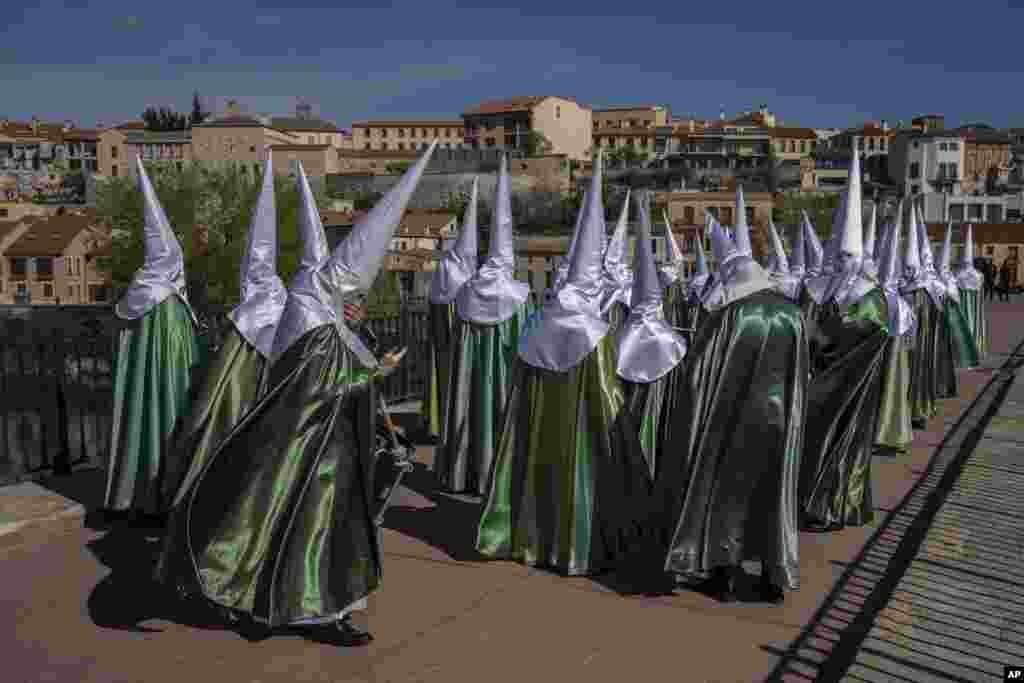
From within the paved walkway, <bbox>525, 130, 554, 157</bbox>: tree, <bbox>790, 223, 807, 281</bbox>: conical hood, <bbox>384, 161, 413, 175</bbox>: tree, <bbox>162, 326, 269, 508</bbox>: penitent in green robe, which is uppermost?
<bbox>525, 130, 554, 157</bbox>: tree

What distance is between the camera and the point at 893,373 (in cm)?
967

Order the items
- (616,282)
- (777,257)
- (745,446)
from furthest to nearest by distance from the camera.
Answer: (777,257) < (616,282) < (745,446)

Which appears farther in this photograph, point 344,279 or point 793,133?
point 793,133

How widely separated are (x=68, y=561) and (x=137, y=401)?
1316 millimetres

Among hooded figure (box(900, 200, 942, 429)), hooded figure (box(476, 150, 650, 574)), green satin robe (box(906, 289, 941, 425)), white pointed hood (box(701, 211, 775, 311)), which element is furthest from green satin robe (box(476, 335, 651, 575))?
hooded figure (box(900, 200, 942, 429))

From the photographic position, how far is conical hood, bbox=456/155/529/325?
8.33 metres

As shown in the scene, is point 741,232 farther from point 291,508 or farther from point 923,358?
point 291,508

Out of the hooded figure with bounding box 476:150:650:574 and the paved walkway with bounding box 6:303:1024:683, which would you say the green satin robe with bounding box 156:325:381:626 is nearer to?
the paved walkway with bounding box 6:303:1024:683

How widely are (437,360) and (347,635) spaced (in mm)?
4900

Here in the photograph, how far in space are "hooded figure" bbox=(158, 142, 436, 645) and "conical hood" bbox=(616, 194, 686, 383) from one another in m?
2.18

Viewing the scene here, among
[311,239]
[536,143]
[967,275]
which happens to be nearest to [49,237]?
[536,143]

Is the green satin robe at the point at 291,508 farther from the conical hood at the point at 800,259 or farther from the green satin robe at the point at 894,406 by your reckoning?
the conical hood at the point at 800,259

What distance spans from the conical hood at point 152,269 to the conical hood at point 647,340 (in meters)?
3.40

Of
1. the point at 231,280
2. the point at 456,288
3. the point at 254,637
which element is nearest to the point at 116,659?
the point at 254,637
